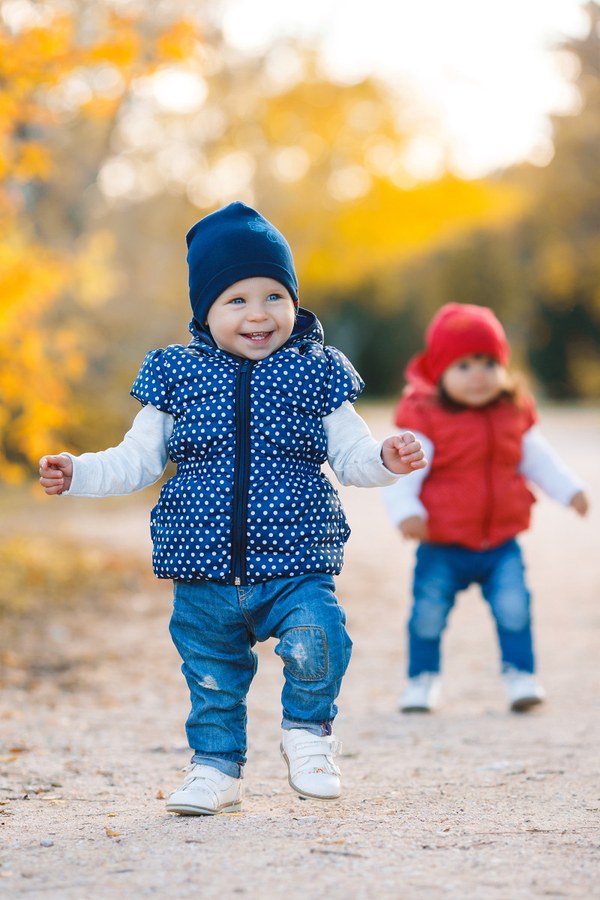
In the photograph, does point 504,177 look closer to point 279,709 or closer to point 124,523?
point 124,523

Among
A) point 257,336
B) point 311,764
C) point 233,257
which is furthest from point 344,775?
point 233,257

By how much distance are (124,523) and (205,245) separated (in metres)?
8.09

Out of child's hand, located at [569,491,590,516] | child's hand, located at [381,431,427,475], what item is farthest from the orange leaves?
child's hand, located at [381,431,427,475]

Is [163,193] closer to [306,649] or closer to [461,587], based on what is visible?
[461,587]

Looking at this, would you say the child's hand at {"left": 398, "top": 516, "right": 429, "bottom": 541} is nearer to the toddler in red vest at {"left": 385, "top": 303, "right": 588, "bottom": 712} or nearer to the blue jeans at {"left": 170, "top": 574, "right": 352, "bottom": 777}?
the toddler in red vest at {"left": 385, "top": 303, "right": 588, "bottom": 712}

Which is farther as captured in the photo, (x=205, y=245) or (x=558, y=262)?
(x=558, y=262)

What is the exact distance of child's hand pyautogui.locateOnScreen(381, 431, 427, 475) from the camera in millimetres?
3168

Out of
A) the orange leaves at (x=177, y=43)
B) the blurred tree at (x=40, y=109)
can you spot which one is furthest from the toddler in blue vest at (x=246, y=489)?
the orange leaves at (x=177, y=43)

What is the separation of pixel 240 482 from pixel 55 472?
18.7 inches

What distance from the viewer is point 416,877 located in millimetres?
2492

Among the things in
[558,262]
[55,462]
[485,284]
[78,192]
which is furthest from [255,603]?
[485,284]

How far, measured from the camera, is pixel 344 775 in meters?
4.02

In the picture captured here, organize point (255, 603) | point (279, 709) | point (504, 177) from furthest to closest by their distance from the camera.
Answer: point (504, 177) < point (279, 709) < point (255, 603)

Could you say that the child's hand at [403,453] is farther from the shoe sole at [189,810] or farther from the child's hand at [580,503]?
the child's hand at [580,503]
